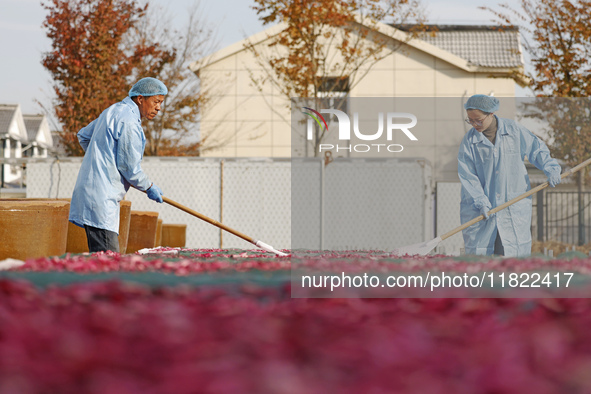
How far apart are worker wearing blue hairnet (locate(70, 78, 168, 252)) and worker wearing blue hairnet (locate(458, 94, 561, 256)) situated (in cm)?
239

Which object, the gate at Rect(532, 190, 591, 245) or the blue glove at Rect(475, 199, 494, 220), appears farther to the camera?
the gate at Rect(532, 190, 591, 245)

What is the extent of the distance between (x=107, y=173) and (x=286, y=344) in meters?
3.36

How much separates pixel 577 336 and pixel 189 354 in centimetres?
92

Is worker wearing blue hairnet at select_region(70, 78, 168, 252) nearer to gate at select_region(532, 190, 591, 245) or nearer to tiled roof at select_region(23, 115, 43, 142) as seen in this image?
gate at select_region(532, 190, 591, 245)

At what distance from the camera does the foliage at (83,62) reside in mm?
13766

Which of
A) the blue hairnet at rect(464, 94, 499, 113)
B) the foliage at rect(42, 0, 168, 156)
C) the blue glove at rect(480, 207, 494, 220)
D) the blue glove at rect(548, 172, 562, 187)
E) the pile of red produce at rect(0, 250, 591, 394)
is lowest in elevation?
the pile of red produce at rect(0, 250, 591, 394)

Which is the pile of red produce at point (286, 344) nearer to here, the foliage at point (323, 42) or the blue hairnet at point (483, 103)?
the blue hairnet at point (483, 103)

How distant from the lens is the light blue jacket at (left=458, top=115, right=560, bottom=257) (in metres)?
5.09

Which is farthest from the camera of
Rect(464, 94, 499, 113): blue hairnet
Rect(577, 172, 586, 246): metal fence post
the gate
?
the gate

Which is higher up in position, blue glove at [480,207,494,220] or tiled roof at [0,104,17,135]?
tiled roof at [0,104,17,135]

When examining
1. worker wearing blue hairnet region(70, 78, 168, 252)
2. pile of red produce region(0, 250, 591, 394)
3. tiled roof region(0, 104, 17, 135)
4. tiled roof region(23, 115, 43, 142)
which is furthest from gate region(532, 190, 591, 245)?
tiled roof region(23, 115, 43, 142)

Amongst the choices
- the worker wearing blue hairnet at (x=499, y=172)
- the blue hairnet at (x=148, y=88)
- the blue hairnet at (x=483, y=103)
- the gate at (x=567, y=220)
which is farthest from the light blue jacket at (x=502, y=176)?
the gate at (x=567, y=220)

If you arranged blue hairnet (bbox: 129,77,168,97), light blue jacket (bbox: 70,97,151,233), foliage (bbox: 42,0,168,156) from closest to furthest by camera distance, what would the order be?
light blue jacket (bbox: 70,97,151,233) → blue hairnet (bbox: 129,77,168,97) → foliage (bbox: 42,0,168,156)

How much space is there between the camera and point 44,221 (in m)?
5.30
